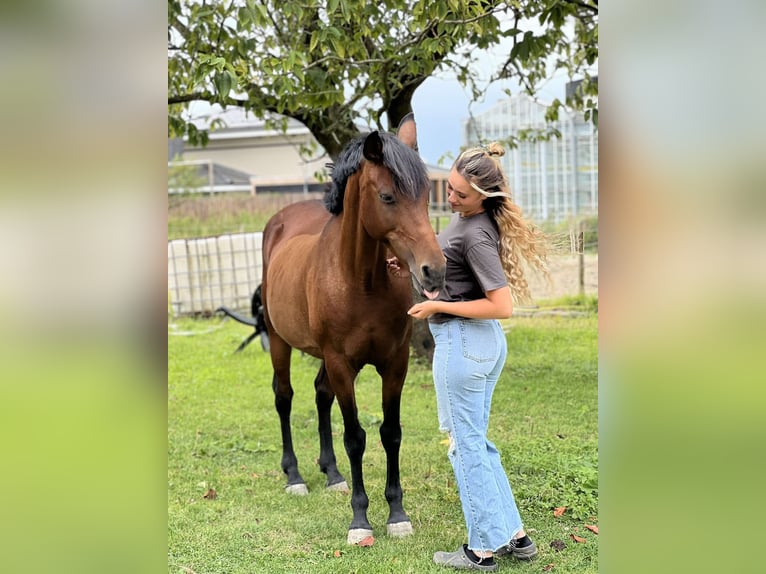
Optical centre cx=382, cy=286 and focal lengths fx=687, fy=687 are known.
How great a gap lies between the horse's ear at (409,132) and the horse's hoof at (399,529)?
1.99 metres

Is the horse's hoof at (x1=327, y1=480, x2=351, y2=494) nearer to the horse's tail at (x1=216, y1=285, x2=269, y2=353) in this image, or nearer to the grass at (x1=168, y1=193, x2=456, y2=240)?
the horse's tail at (x1=216, y1=285, x2=269, y2=353)

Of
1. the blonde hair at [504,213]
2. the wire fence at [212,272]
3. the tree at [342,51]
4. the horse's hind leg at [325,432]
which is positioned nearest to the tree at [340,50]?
the tree at [342,51]

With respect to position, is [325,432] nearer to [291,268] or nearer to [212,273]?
[291,268]

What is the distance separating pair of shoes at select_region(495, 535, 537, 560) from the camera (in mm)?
3264

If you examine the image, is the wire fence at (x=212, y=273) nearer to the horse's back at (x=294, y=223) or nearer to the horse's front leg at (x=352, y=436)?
the horse's back at (x=294, y=223)

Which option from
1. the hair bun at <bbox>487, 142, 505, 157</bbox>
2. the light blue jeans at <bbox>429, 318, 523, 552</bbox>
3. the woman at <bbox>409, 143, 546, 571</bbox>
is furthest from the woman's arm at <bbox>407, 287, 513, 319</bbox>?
the hair bun at <bbox>487, 142, 505, 157</bbox>

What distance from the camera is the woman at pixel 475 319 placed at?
2994 mm

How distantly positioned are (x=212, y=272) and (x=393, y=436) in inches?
362

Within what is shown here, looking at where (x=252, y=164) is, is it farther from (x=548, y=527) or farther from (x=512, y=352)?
(x=548, y=527)

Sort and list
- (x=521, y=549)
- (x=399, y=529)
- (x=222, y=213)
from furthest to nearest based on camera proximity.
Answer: (x=222, y=213) < (x=399, y=529) < (x=521, y=549)

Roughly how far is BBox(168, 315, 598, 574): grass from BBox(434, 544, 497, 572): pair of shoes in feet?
0.19

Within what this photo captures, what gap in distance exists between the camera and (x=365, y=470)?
477cm

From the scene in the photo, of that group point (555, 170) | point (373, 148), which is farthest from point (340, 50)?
point (555, 170)
